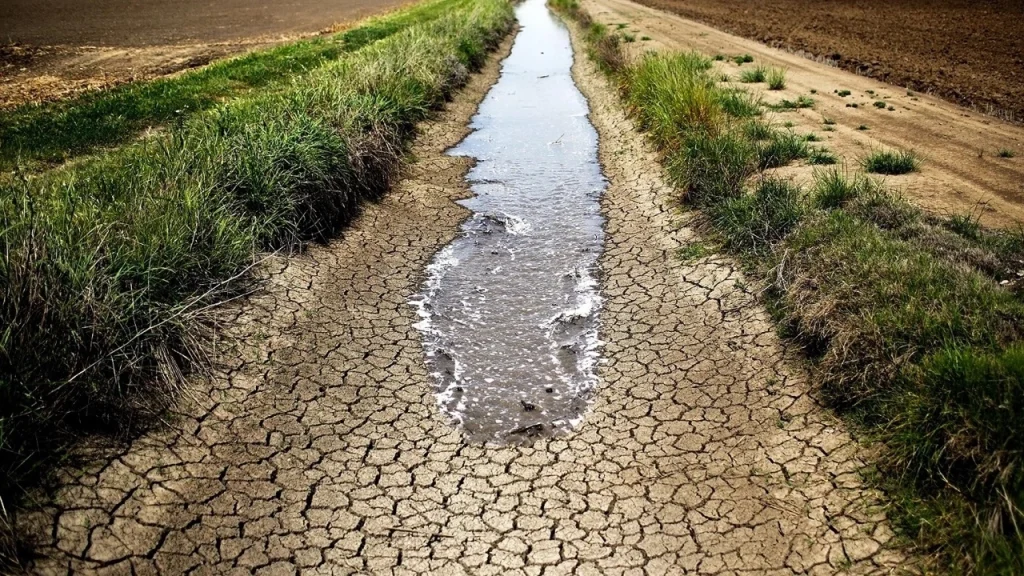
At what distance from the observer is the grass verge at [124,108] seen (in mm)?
9891

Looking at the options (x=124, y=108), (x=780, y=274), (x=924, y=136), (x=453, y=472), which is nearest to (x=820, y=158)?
(x=924, y=136)

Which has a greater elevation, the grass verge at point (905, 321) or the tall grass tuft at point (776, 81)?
the grass verge at point (905, 321)

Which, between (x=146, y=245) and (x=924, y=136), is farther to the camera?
(x=924, y=136)

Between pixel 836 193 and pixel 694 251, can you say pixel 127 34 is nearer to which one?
pixel 694 251

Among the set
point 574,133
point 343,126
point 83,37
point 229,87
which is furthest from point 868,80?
point 83,37

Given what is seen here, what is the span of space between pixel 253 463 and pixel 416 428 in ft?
3.52

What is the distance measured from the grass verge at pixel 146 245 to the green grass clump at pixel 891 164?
5.66 m

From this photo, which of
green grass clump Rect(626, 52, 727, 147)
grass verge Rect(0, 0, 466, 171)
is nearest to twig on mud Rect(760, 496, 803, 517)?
grass verge Rect(0, 0, 466, 171)

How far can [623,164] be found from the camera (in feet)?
38.0

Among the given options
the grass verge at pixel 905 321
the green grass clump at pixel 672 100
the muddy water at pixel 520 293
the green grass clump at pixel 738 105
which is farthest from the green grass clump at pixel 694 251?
the green grass clump at pixel 738 105

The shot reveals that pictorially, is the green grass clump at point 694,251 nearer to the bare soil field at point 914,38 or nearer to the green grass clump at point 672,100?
the green grass clump at point 672,100

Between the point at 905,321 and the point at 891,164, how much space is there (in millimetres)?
4649

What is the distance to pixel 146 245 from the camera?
5.57 metres

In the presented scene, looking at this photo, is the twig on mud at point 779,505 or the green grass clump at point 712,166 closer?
the twig on mud at point 779,505
